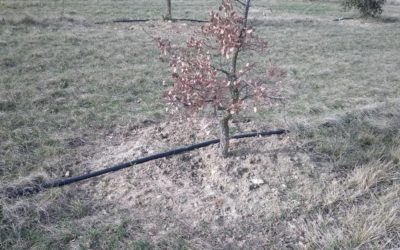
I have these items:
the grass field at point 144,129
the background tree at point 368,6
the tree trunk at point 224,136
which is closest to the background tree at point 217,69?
the tree trunk at point 224,136

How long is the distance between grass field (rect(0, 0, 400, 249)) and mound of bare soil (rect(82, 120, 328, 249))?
0.02 m

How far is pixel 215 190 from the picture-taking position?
3412 mm

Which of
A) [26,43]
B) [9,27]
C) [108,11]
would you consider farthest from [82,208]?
[108,11]

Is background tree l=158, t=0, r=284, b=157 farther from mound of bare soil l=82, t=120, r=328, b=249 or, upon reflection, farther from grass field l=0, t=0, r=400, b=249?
grass field l=0, t=0, r=400, b=249

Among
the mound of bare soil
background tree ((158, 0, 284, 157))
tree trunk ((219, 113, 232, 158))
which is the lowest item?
the mound of bare soil

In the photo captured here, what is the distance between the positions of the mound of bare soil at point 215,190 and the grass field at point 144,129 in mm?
24

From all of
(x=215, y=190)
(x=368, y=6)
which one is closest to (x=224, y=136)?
(x=215, y=190)

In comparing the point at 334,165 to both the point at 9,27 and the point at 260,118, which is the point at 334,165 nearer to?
the point at 260,118

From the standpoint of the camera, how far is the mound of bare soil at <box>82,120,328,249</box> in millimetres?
3004

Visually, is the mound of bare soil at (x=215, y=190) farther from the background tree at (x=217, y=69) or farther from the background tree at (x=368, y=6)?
the background tree at (x=368, y=6)

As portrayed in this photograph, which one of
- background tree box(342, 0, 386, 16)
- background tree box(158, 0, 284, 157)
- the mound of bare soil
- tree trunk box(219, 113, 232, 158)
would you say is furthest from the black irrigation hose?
background tree box(342, 0, 386, 16)

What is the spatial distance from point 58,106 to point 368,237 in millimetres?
4165

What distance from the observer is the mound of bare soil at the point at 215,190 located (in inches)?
118

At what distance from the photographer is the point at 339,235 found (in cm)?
289
